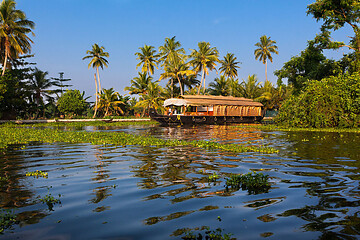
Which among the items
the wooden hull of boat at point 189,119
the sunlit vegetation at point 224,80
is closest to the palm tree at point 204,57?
the sunlit vegetation at point 224,80

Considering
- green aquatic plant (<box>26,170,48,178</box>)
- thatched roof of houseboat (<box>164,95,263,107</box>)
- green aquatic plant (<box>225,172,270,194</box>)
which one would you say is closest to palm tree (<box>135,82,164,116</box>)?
thatched roof of houseboat (<box>164,95,263,107</box>)

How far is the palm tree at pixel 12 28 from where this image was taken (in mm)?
38000

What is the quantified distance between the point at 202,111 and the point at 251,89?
21.7 m

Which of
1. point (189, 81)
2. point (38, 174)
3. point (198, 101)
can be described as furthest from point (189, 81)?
point (38, 174)

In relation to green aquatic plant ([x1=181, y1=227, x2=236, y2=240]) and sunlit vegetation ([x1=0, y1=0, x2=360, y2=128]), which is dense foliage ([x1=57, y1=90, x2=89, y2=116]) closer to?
sunlit vegetation ([x1=0, y1=0, x2=360, y2=128])

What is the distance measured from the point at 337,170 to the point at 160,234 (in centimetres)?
636

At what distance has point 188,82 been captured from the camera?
57000 mm

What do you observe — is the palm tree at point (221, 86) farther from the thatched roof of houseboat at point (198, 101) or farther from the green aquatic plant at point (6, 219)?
the green aquatic plant at point (6, 219)

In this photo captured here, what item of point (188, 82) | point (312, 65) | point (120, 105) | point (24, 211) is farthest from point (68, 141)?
point (120, 105)

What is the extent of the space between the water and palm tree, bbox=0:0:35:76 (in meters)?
34.6

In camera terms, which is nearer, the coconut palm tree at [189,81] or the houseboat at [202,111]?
the houseboat at [202,111]

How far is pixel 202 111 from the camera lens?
135 ft

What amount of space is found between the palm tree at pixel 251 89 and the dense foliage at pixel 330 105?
2948 centimetres

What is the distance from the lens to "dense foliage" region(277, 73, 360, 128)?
26422 millimetres
